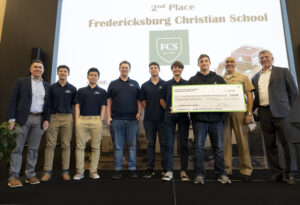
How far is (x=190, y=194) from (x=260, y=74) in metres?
1.84

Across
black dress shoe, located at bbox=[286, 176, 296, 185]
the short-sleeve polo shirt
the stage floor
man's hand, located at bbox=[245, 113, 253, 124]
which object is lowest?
the stage floor

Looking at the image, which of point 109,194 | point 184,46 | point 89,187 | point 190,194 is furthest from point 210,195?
point 184,46

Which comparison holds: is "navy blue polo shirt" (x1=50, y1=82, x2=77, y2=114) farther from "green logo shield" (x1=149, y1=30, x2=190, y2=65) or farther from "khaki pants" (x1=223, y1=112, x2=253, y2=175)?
"khaki pants" (x1=223, y1=112, x2=253, y2=175)

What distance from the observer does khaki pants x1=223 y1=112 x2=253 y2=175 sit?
269 cm

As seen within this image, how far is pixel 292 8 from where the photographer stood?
393 centimetres

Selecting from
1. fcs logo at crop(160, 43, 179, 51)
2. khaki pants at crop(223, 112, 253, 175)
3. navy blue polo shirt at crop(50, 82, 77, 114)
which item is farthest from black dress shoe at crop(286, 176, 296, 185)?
navy blue polo shirt at crop(50, 82, 77, 114)

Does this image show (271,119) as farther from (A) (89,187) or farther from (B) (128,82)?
(A) (89,187)

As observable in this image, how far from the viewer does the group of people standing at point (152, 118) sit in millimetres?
2514

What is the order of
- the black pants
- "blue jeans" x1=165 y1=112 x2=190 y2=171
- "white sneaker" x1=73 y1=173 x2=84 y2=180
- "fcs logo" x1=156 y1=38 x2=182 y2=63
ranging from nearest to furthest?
the black pants, "blue jeans" x1=165 y1=112 x2=190 y2=171, "white sneaker" x1=73 y1=173 x2=84 y2=180, "fcs logo" x1=156 y1=38 x2=182 y2=63

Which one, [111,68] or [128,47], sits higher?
[128,47]

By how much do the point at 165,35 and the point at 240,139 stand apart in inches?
90.7

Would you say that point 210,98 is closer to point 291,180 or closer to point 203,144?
point 203,144

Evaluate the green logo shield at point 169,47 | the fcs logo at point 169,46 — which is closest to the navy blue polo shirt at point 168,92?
the green logo shield at point 169,47

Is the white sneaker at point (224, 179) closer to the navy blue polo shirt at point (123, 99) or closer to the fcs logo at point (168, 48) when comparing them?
the navy blue polo shirt at point (123, 99)
